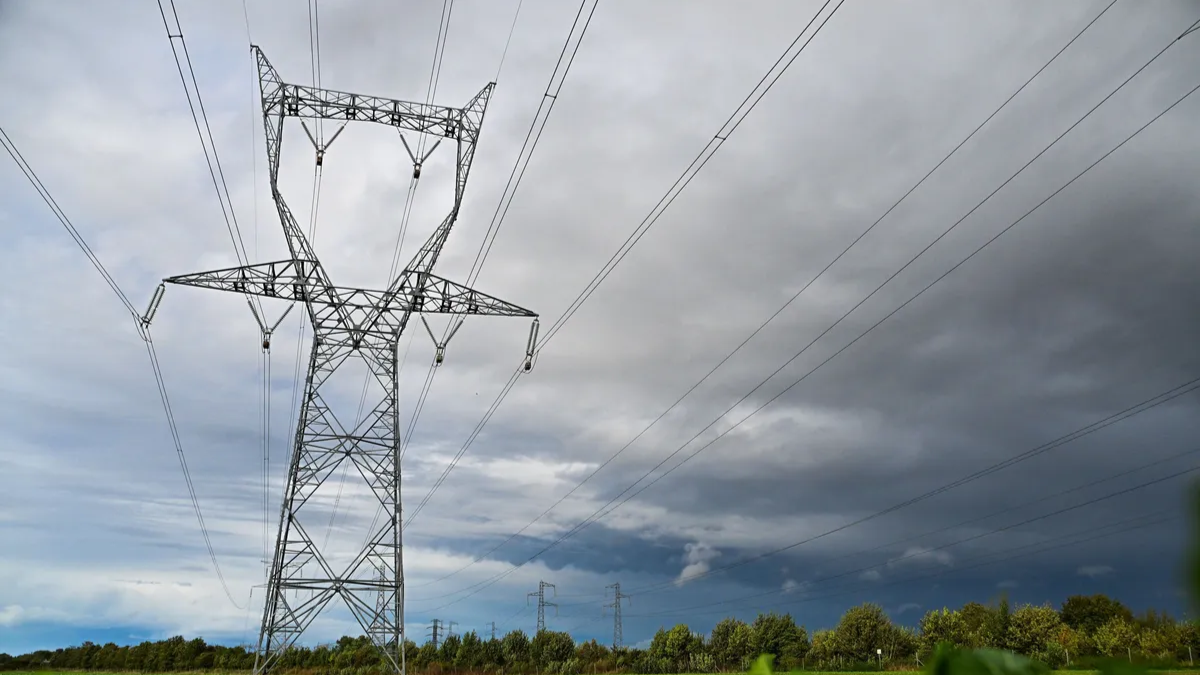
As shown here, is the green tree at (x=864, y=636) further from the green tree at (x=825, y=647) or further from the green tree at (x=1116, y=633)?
the green tree at (x=1116, y=633)

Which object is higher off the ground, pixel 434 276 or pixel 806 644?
pixel 434 276

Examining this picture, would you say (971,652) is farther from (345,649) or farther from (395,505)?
(345,649)

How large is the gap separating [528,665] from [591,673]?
9.38 m

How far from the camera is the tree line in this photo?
321ft

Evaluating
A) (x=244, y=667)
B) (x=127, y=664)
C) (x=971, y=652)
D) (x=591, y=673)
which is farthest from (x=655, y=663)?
(x=971, y=652)

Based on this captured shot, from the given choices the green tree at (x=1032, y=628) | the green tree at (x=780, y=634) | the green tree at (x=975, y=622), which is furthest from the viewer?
the green tree at (x=780, y=634)

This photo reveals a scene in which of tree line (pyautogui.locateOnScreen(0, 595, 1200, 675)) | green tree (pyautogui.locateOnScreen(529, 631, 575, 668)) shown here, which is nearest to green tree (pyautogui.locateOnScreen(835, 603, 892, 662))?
tree line (pyautogui.locateOnScreen(0, 595, 1200, 675))

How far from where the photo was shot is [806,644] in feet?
396

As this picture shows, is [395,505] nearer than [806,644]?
Yes

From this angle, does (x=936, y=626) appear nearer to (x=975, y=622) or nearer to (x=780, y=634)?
(x=975, y=622)

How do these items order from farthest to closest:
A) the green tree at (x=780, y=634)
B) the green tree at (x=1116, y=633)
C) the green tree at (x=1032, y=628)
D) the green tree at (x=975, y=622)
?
the green tree at (x=780, y=634) < the green tree at (x=975, y=622) < the green tree at (x=1032, y=628) < the green tree at (x=1116, y=633)

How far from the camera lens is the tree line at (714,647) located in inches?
3848

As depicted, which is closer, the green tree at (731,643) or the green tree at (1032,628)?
the green tree at (1032,628)

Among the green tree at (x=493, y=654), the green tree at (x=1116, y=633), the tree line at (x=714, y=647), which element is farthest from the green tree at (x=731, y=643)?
the green tree at (x=1116, y=633)
